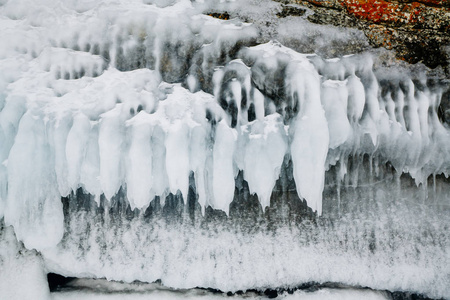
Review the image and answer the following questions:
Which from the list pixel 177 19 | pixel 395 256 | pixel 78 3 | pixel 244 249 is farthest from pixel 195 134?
pixel 395 256

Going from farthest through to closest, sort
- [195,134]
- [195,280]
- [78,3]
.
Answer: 1. [195,280]
2. [78,3]
3. [195,134]

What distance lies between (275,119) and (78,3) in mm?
870

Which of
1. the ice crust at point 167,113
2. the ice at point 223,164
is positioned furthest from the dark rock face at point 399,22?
the ice at point 223,164

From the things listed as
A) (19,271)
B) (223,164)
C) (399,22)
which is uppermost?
(399,22)

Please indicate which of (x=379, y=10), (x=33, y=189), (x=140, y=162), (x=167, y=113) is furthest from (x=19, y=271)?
(x=379, y=10)

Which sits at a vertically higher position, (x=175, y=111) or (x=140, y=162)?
(x=175, y=111)

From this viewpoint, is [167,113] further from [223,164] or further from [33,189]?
[33,189]

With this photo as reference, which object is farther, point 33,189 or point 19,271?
point 19,271

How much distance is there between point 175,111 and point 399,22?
37.5 inches

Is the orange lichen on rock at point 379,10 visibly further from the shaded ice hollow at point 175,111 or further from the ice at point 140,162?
the ice at point 140,162

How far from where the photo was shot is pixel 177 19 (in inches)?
55.7

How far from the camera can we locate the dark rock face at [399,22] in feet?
4.77

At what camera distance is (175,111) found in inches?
52.8

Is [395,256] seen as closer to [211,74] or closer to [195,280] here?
[195,280]
